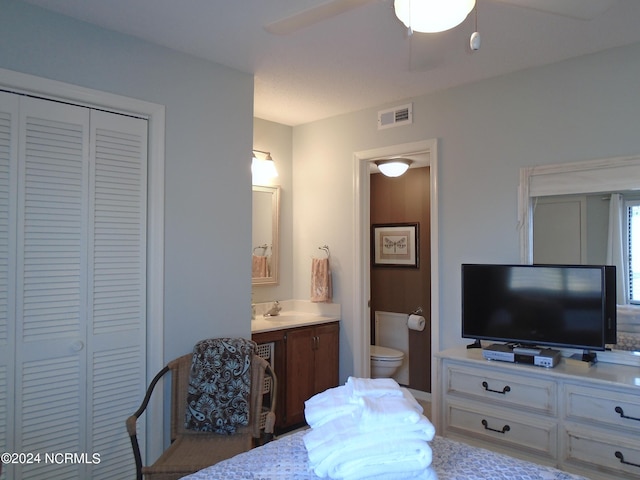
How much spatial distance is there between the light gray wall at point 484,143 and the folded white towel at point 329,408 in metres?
1.91

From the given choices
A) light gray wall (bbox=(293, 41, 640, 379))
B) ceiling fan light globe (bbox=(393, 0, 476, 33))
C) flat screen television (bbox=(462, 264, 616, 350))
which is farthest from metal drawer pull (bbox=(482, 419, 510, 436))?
ceiling fan light globe (bbox=(393, 0, 476, 33))

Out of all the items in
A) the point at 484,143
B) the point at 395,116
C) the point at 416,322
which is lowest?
the point at 416,322

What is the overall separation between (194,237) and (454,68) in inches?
76.8

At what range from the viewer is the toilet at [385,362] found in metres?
4.34

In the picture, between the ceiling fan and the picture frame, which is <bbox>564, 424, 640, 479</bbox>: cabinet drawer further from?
the picture frame

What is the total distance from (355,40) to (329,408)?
1.97 meters

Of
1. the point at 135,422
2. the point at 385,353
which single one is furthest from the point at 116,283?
the point at 385,353

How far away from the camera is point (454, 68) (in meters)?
2.96

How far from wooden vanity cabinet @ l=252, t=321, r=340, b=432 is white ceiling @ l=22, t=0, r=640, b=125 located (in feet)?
6.03

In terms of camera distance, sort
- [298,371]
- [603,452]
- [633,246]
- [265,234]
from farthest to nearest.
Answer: [265,234]
[298,371]
[633,246]
[603,452]

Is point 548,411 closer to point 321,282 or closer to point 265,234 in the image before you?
point 321,282

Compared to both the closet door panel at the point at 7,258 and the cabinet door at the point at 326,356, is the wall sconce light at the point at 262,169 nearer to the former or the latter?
the cabinet door at the point at 326,356

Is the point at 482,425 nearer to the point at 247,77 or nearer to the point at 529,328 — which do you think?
the point at 529,328

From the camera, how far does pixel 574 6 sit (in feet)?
5.17
